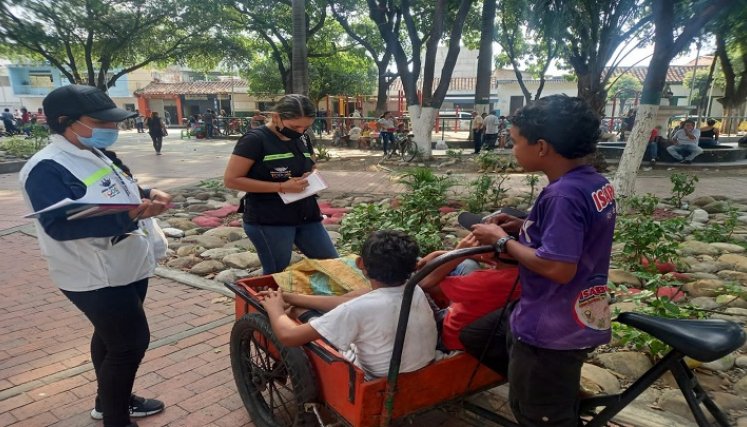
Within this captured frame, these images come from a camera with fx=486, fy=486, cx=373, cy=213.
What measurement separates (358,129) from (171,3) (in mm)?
8270

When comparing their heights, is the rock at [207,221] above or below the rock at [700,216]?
below

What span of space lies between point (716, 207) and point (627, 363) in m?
5.12

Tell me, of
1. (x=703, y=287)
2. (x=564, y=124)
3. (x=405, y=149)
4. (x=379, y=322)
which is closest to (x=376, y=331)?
(x=379, y=322)

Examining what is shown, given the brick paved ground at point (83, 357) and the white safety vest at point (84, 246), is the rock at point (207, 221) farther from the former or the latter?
the white safety vest at point (84, 246)

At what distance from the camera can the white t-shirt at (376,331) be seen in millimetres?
1880

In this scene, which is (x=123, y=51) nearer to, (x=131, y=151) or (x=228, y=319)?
(x=131, y=151)

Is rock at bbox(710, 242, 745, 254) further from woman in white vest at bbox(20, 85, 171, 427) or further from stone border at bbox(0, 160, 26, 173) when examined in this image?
stone border at bbox(0, 160, 26, 173)

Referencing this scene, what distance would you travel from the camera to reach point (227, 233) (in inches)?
242

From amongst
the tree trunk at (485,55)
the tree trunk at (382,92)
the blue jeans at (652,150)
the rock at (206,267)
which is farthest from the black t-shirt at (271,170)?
the tree trunk at (382,92)

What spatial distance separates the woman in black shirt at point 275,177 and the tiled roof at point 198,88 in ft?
126

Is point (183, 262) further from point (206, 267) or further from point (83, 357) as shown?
point (83, 357)

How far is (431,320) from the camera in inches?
78.5

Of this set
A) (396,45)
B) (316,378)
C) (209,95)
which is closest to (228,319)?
(316,378)

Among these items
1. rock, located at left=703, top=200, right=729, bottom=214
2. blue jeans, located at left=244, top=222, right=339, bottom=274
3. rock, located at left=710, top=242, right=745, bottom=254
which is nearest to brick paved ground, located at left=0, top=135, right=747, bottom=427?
blue jeans, located at left=244, top=222, right=339, bottom=274
